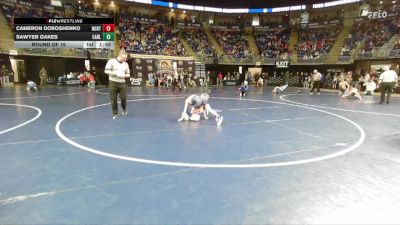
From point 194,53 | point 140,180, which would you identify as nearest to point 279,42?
point 194,53

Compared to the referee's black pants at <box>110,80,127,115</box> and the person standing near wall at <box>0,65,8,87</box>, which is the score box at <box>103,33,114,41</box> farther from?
the person standing near wall at <box>0,65,8,87</box>

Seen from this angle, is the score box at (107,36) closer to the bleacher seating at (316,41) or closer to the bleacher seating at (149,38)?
the bleacher seating at (149,38)

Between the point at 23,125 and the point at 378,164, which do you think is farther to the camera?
the point at 23,125

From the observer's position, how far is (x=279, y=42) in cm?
3925

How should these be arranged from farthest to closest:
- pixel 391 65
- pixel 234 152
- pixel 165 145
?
pixel 391 65, pixel 165 145, pixel 234 152

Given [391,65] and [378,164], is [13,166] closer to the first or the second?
[378,164]

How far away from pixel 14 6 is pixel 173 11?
20.0 meters

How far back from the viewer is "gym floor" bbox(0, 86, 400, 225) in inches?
109

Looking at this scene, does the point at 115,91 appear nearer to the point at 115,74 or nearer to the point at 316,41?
the point at 115,74

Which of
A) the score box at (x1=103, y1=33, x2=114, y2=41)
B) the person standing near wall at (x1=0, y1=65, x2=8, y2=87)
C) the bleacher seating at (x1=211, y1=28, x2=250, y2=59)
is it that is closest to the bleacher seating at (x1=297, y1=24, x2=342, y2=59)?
the bleacher seating at (x1=211, y1=28, x2=250, y2=59)
